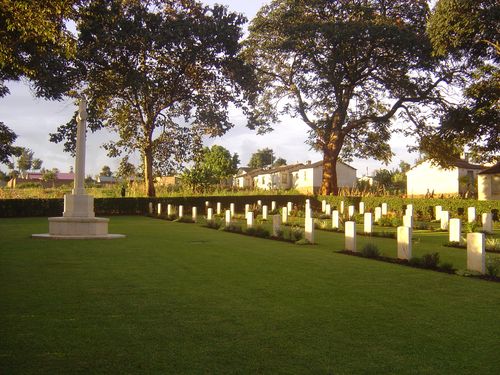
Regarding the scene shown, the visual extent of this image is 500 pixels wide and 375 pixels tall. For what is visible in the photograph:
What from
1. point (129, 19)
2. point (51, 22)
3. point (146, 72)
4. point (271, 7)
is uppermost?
point (271, 7)

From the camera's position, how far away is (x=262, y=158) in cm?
11244

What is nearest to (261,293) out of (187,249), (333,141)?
(187,249)

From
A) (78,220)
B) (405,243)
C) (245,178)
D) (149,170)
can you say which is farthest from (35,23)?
(245,178)

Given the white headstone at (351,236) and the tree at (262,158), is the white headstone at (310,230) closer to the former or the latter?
the white headstone at (351,236)

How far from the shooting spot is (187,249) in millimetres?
12703

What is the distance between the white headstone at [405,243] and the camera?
10.9 metres

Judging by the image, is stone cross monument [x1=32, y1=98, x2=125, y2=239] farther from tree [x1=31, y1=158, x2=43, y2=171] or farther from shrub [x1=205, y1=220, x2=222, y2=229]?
tree [x1=31, y1=158, x2=43, y2=171]

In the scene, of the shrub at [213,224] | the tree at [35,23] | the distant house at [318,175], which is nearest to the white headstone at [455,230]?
the shrub at [213,224]

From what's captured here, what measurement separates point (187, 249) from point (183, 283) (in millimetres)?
4795

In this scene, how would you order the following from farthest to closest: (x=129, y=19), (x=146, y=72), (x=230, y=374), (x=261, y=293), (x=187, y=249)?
1. (x=146, y=72)
2. (x=129, y=19)
3. (x=187, y=249)
4. (x=261, y=293)
5. (x=230, y=374)

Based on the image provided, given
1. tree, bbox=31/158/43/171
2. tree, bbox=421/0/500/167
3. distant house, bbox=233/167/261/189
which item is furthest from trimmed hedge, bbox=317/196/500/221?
tree, bbox=31/158/43/171

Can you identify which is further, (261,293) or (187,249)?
(187,249)

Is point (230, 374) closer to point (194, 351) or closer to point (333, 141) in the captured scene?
point (194, 351)

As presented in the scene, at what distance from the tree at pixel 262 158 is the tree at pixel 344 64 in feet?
239
